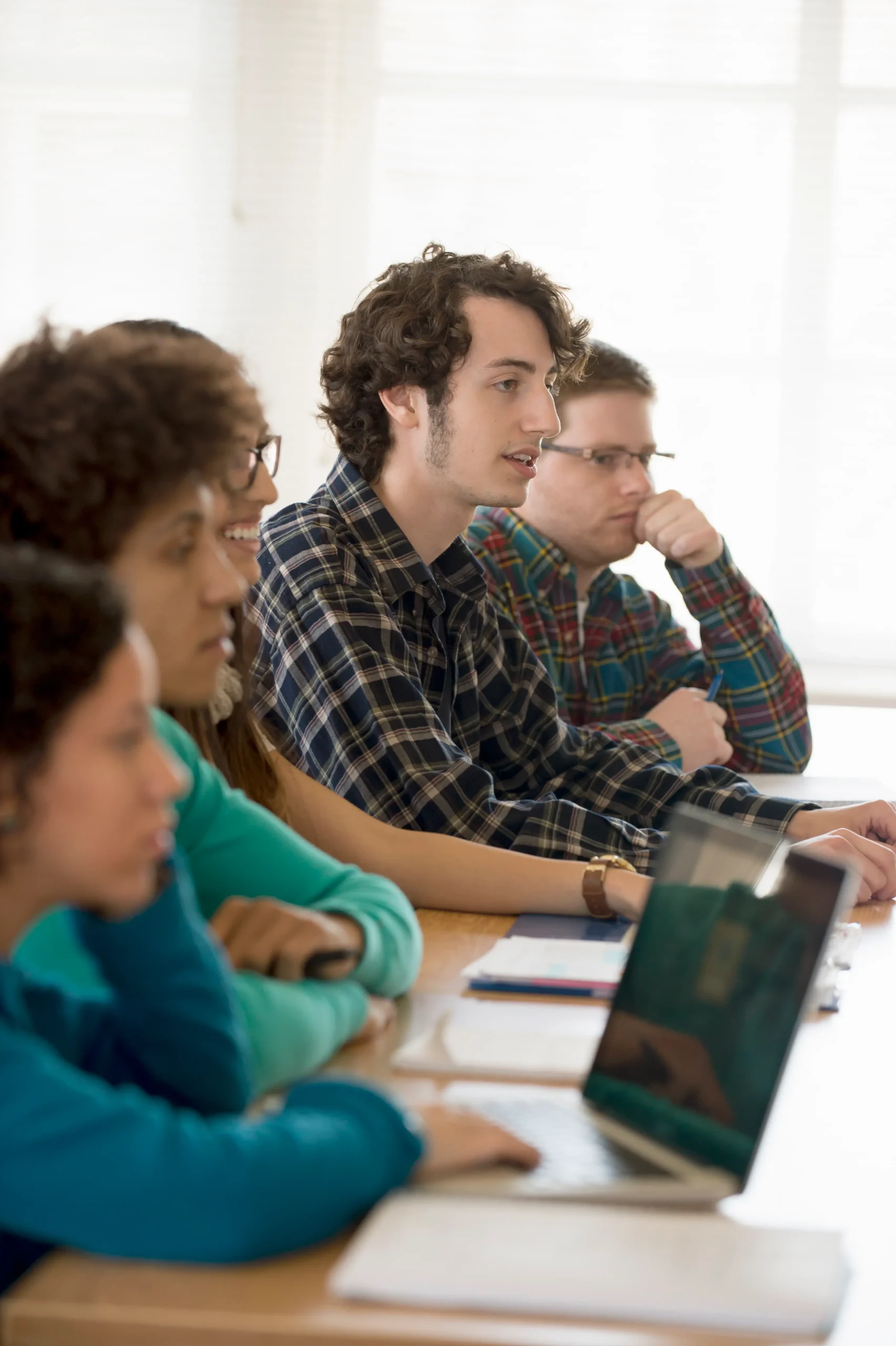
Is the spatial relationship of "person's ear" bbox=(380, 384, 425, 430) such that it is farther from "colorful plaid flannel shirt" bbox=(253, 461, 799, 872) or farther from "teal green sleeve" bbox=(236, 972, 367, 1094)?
"teal green sleeve" bbox=(236, 972, 367, 1094)

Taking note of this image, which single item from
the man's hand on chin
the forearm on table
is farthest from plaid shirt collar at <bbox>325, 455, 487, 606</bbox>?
the man's hand on chin

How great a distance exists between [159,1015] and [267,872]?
1.01ft

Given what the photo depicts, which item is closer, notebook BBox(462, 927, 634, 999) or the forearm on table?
notebook BBox(462, 927, 634, 999)

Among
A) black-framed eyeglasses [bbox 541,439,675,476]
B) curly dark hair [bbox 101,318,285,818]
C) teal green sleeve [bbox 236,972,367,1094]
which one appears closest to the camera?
teal green sleeve [bbox 236,972,367,1094]

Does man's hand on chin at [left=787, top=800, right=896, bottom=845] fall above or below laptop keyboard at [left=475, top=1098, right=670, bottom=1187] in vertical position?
above

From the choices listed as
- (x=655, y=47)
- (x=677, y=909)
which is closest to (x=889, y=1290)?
(x=677, y=909)

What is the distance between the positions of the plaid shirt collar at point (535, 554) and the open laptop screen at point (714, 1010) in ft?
4.93

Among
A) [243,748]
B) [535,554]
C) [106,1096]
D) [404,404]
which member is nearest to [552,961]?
[243,748]

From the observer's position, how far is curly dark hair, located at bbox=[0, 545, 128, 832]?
2.07 feet

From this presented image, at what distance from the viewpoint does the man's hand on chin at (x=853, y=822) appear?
1633mm

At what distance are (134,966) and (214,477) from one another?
316 millimetres

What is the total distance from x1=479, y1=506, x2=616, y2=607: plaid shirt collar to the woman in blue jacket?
5.40 ft

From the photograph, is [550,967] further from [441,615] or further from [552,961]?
[441,615]

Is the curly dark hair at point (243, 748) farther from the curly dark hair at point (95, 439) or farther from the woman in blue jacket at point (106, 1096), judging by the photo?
the woman in blue jacket at point (106, 1096)
